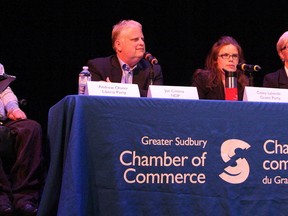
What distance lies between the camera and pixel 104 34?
471 centimetres

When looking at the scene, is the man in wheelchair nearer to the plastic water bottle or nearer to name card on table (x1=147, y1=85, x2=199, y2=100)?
the plastic water bottle

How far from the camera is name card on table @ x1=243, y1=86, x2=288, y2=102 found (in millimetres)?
2721

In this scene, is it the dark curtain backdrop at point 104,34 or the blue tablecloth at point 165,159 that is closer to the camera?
the blue tablecloth at point 165,159

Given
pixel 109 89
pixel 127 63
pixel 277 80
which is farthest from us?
pixel 277 80

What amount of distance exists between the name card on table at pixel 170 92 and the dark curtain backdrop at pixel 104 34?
2.04 meters

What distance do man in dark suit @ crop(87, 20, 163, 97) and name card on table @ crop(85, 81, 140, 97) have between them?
0.98 meters

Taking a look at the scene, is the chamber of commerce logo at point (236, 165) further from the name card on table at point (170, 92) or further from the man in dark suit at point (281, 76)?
the man in dark suit at point (281, 76)

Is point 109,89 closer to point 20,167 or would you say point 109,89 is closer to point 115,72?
point 20,167

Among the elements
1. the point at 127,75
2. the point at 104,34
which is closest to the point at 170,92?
the point at 127,75

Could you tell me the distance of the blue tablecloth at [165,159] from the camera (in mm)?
2340

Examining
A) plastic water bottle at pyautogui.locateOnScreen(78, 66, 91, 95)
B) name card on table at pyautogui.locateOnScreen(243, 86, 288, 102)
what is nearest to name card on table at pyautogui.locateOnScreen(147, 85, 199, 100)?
name card on table at pyautogui.locateOnScreen(243, 86, 288, 102)

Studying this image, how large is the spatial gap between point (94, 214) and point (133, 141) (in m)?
0.38

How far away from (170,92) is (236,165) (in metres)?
0.51

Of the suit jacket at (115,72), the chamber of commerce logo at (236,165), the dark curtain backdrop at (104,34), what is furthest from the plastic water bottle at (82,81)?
the dark curtain backdrop at (104,34)
